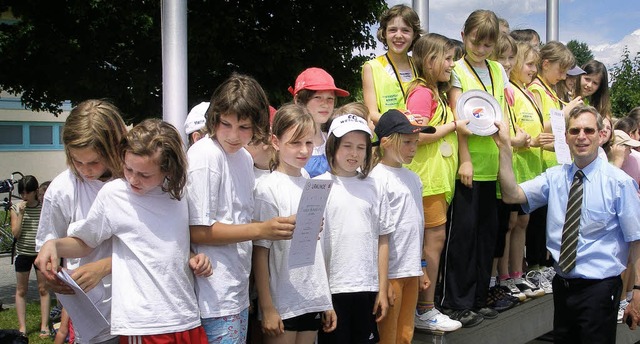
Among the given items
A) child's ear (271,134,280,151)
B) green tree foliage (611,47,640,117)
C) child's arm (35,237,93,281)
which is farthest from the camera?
green tree foliage (611,47,640,117)

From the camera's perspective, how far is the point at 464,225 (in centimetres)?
441

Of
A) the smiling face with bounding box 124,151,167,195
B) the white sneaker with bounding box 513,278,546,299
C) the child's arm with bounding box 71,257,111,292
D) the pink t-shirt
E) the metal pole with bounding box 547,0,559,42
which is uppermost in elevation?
the metal pole with bounding box 547,0,559,42

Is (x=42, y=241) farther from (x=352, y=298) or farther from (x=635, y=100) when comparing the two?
(x=635, y=100)

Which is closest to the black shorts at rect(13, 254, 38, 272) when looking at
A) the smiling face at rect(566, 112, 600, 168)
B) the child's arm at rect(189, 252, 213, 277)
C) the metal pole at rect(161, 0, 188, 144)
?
the metal pole at rect(161, 0, 188, 144)

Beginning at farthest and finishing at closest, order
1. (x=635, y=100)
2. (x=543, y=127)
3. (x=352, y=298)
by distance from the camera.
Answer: (x=635, y=100) < (x=543, y=127) < (x=352, y=298)

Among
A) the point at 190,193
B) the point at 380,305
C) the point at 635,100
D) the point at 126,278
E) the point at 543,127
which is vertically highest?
the point at 635,100

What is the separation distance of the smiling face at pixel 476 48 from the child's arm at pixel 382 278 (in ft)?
5.52

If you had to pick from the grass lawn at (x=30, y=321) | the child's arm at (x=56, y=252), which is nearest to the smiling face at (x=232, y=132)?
the child's arm at (x=56, y=252)

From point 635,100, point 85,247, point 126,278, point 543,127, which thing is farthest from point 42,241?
point 635,100

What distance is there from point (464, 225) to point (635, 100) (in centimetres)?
1306

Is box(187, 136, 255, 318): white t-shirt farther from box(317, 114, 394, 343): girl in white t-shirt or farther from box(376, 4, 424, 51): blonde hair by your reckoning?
box(376, 4, 424, 51): blonde hair

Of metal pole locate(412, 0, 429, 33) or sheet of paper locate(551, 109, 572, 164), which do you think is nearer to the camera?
sheet of paper locate(551, 109, 572, 164)

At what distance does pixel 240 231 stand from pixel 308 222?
0.32 m

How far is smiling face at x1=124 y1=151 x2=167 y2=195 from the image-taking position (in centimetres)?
261
